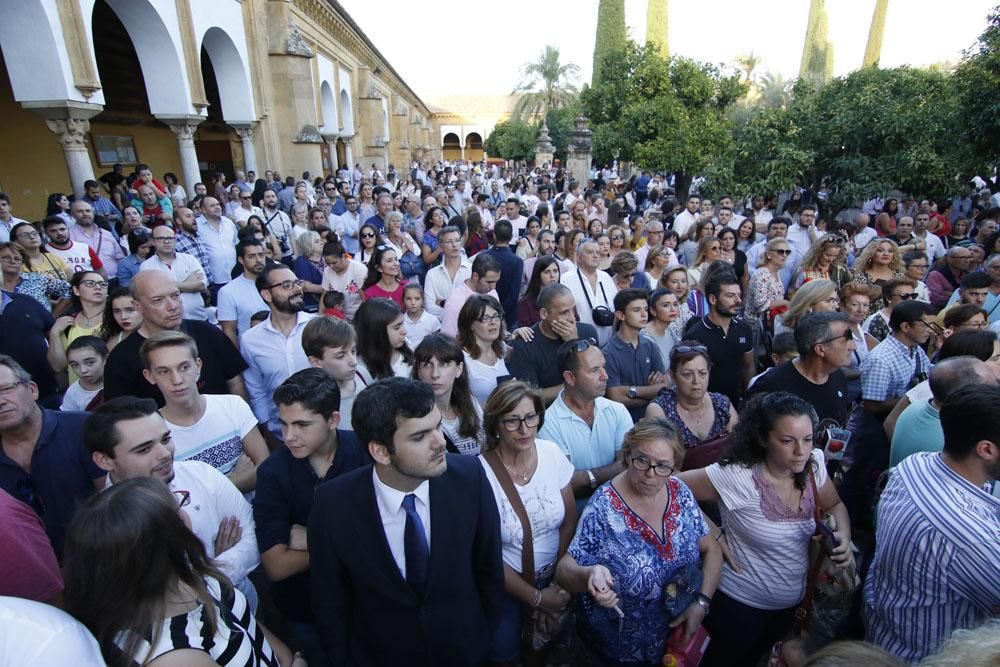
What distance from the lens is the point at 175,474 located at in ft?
7.44

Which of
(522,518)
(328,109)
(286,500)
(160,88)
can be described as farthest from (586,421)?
(328,109)

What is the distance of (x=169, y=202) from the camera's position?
9914 millimetres

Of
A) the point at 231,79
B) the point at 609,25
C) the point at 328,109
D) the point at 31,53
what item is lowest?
the point at 31,53

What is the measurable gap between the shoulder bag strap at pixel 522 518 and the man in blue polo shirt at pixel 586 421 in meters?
0.50

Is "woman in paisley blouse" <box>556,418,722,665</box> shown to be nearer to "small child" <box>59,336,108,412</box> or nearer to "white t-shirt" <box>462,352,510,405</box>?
"white t-shirt" <box>462,352,510,405</box>

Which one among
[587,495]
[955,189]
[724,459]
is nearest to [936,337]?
[724,459]

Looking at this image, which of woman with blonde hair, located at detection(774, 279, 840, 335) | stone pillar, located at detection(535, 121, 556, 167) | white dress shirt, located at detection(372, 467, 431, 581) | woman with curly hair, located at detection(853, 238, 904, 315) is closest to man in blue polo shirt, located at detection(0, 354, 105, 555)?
white dress shirt, located at detection(372, 467, 431, 581)

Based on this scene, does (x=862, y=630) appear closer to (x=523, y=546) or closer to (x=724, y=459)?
(x=724, y=459)

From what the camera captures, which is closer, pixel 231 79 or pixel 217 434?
pixel 217 434

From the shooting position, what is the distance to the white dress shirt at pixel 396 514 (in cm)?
201

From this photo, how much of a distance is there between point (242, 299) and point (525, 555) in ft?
11.2

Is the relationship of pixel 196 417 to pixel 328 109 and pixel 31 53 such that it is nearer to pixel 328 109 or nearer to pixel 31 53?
pixel 31 53

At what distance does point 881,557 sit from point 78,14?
10.7m

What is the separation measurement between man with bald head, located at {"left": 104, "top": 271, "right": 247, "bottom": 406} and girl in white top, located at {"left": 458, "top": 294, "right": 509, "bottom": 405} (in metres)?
1.54
